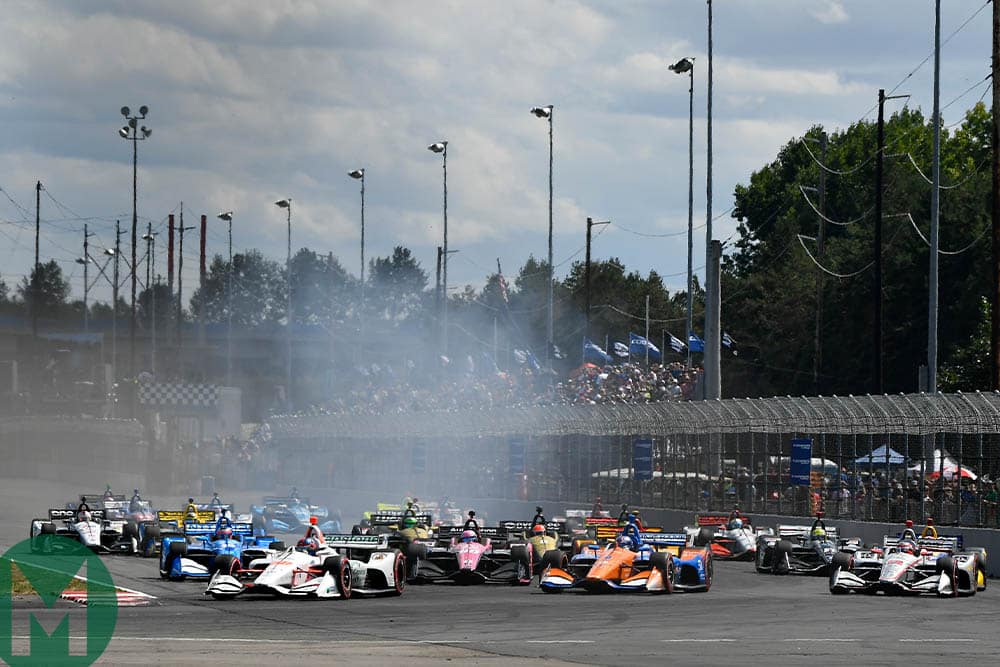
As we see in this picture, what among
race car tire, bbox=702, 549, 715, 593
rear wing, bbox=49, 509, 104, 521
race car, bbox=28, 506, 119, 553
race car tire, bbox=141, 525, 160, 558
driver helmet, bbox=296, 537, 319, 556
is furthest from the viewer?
rear wing, bbox=49, 509, 104, 521

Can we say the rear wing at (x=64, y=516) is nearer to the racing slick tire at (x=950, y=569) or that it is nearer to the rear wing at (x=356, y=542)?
the rear wing at (x=356, y=542)

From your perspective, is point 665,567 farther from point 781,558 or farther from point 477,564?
point 781,558

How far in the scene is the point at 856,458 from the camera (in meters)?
35.6

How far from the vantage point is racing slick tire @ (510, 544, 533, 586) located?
27469 millimetres

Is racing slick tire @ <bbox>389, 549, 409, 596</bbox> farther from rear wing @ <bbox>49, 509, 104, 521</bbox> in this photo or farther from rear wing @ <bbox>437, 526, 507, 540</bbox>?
rear wing @ <bbox>49, 509, 104, 521</bbox>

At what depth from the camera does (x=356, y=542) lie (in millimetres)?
27000

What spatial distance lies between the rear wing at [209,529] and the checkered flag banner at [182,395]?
188ft

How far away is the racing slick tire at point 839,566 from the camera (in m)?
25.5

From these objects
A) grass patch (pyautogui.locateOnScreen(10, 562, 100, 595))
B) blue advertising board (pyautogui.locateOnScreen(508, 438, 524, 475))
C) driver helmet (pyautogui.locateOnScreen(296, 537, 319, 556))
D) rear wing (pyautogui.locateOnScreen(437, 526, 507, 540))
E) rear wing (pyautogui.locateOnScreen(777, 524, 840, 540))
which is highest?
blue advertising board (pyautogui.locateOnScreen(508, 438, 524, 475))

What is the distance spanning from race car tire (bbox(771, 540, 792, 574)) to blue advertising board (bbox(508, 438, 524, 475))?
20363 mm

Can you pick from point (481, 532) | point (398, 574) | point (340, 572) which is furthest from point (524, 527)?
point (340, 572)

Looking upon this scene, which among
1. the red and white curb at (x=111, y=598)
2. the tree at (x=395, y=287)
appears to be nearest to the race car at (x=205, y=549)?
the red and white curb at (x=111, y=598)

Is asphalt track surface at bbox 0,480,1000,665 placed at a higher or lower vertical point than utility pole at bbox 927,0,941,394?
lower

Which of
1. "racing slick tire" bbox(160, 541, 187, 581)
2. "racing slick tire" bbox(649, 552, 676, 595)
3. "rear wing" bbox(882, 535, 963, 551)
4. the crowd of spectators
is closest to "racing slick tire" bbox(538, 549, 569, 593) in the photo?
"racing slick tire" bbox(649, 552, 676, 595)
